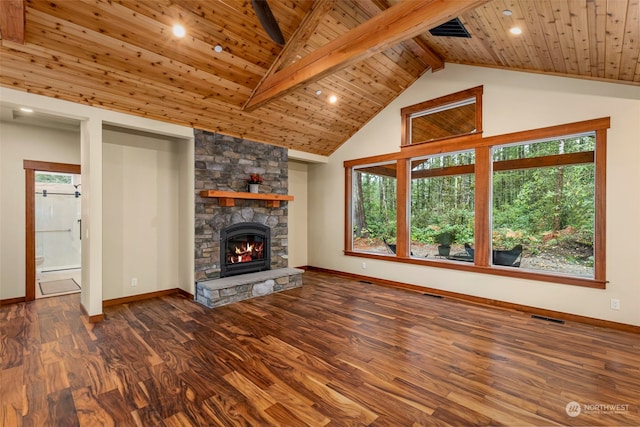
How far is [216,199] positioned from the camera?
4.99 metres

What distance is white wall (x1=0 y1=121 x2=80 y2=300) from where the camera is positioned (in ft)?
14.3

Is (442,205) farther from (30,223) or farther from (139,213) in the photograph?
(30,223)

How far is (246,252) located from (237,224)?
0.58 meters

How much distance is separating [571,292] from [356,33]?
4182 mm

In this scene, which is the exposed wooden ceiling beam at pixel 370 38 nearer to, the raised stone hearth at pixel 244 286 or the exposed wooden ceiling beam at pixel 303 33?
the exposed wooden ceiling beam at pixel 303 33

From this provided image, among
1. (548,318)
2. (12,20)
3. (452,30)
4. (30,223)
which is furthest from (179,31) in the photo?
(548,318)

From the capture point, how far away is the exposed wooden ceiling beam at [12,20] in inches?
96.1

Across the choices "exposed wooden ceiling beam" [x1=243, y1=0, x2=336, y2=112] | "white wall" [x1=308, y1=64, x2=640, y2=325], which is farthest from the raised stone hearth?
"exposed wooden ceiling beam" [x1=243, y1=0, x2=336, y2=112]

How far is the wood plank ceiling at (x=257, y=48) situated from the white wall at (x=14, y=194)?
1.68m

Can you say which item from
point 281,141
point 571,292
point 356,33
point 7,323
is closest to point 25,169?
point 7,323

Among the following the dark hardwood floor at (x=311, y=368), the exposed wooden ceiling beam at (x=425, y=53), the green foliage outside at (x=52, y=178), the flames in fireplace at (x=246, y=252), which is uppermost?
the exposed wooden ceiling beam at (x=425, y=53)

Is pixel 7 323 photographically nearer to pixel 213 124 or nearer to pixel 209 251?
pixel 209 251

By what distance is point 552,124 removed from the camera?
158 inches

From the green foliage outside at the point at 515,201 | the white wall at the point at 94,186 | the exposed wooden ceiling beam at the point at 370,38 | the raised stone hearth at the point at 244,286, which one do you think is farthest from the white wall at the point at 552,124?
the white wall at the point at 94,186
